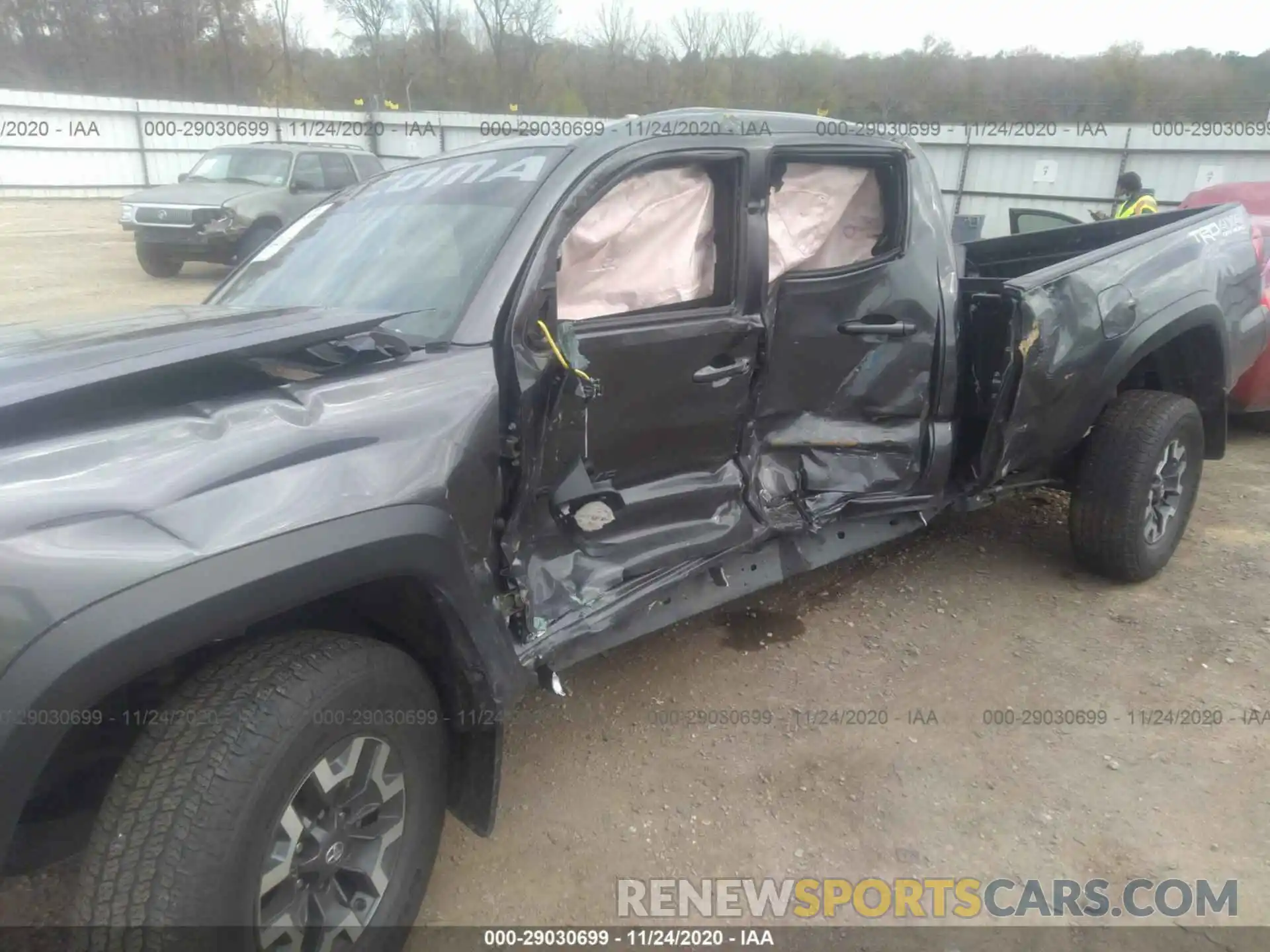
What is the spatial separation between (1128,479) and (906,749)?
1.62 m

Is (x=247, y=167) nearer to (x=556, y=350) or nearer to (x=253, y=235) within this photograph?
(x=253, y=235)

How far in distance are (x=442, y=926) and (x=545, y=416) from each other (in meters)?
1.32

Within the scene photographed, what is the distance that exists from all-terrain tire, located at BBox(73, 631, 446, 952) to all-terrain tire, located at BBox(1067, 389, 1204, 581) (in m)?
3.13

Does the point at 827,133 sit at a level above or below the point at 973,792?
above

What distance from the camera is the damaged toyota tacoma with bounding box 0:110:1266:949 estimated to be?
157 centimetres

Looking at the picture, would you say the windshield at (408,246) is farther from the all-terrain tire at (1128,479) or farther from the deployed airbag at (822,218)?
the all-terrain tire at (1128,479)

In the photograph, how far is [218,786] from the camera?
1.60m

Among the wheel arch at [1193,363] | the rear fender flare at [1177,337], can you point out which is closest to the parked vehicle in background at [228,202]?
the wheel arch at [1193,363]

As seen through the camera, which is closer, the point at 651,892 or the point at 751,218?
the point at 651,892

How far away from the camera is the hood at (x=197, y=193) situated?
11.4 metres

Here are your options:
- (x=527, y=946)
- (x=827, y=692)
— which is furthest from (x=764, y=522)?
(x=527, y=946)

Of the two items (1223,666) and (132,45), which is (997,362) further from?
(132,45)

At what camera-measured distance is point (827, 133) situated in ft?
10.6

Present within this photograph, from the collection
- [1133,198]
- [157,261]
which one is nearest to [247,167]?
[157,261]
